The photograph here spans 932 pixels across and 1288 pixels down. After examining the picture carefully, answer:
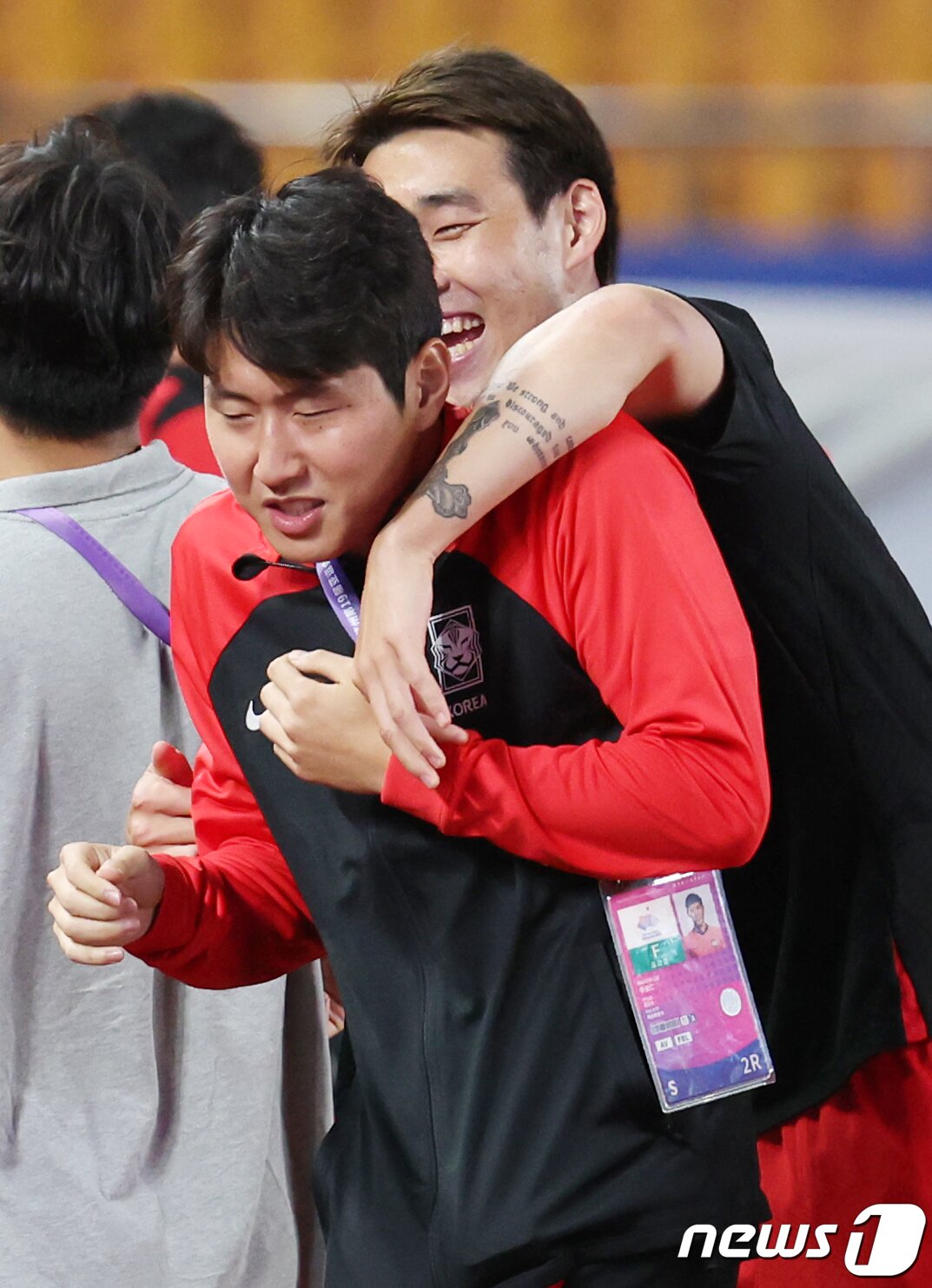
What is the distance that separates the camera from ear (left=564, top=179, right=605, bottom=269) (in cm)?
162

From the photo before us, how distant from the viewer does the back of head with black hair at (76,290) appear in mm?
1434

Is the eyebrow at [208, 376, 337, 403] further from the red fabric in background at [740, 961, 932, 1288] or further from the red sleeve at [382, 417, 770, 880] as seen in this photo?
the red fabric in background at [740, 961, 932, 1288]

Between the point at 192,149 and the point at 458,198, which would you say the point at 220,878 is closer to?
the point at 458,198

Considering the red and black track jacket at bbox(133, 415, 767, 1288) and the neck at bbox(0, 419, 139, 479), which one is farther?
the neck at bbox(0, 419, 139, 479)

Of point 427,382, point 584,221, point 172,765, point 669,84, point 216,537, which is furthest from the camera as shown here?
point 669,84

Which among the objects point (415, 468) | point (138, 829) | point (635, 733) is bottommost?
point (138, 829)

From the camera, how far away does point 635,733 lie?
1021 mm

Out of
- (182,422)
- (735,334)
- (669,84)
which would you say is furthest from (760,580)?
(669,84)

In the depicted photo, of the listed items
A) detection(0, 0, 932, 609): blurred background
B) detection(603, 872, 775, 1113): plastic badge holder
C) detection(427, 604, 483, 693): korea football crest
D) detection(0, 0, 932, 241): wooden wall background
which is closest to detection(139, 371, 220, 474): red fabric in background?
detection(427, 604, 483, 693): korea football crest

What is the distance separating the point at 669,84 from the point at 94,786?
3.12m

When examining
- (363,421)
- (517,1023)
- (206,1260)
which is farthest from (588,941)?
(206,1260)

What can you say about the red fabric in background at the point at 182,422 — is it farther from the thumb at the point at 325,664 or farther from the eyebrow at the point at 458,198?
the thumb at the point at 325,664

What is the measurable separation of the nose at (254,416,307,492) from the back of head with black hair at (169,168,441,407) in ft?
0.11

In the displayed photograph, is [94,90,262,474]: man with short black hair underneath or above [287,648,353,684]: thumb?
above
